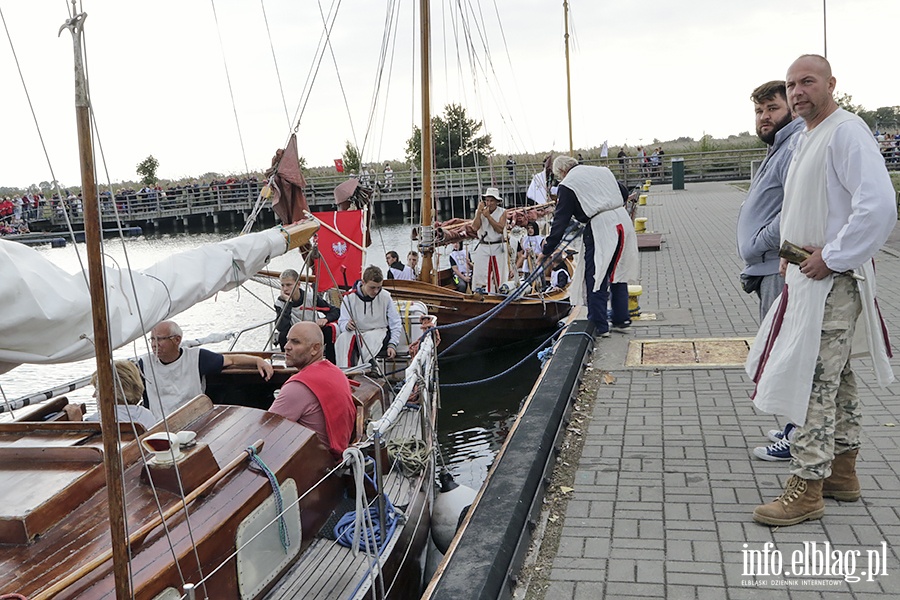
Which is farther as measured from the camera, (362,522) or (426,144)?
(426,144)

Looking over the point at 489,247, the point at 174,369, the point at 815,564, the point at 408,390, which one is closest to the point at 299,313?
the point at 174,369

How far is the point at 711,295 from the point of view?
9.92 metres

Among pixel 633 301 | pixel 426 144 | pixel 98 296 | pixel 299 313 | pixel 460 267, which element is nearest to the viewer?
pixel 98 296

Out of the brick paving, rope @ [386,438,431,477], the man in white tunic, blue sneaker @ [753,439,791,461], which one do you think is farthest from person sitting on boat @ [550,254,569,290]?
the man in white tunic

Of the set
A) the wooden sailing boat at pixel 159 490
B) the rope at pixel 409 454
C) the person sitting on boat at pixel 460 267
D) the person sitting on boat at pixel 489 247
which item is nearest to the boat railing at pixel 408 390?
the wooden sailing boat at pixel 159 490

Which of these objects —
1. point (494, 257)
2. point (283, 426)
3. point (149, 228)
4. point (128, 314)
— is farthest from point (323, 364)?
point (149, 228)

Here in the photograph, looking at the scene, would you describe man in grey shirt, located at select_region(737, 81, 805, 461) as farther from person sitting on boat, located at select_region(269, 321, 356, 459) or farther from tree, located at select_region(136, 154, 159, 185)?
tree, located at select_region(136, 154, 159, 185)

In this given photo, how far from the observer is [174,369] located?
5516mm

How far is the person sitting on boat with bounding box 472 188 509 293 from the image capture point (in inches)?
535

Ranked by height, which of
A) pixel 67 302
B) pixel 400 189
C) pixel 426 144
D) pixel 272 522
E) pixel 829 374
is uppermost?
pixel 426 144

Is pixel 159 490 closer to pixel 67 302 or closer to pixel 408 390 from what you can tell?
pixel 67 302

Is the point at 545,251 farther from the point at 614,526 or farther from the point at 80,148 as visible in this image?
the point at 80,148

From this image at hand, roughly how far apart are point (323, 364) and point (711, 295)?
6.62 meters

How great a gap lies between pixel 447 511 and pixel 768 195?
3079 millimetres
